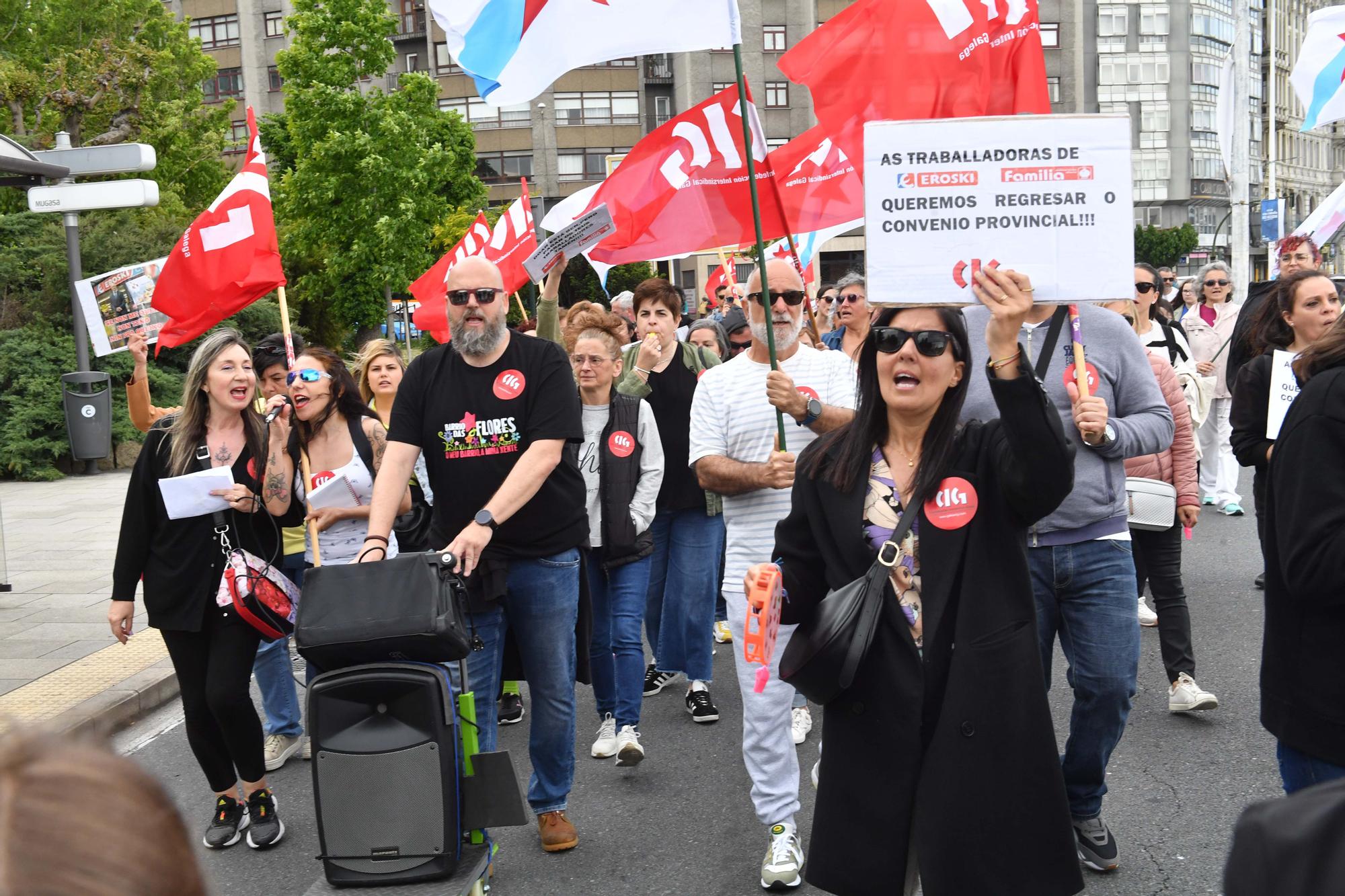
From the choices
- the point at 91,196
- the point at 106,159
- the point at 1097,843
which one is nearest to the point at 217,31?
the point at 91,196

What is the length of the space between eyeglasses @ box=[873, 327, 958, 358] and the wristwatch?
1668mm

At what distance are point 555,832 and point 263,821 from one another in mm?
1190

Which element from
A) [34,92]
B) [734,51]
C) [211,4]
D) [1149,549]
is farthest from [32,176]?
[211,4]

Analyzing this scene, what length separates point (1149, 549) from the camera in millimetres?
6164

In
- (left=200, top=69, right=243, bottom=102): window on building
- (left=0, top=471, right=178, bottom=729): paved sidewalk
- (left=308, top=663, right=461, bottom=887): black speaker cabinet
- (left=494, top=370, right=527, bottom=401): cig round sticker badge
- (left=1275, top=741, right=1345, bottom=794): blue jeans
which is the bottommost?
(left=0, top=471, right=178, bottom=729): paved sidewalk

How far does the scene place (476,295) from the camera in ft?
15.0

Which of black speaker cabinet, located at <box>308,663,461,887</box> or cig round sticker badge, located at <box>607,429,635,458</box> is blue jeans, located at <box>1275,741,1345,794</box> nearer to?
black speaker cabinet, located at <box>308,663,461,887</box>

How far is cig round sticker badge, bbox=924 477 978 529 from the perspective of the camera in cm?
300

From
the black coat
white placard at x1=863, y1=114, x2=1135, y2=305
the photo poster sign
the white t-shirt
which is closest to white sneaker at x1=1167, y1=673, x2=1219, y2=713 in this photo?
the white t-shirt

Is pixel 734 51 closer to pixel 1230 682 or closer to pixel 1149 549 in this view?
pixel 1149 549

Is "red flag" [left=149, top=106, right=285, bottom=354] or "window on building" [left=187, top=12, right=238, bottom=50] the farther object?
"window on building" [left=187, top=12, right=238, bottom=50]

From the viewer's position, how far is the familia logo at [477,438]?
4.56 metres

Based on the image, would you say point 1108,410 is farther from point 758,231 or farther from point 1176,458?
point 1176,458

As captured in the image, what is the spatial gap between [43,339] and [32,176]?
920 cm
